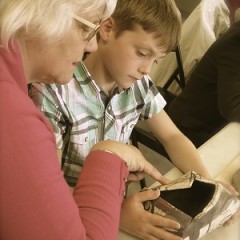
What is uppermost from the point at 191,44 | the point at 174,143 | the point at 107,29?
the point at 107,29

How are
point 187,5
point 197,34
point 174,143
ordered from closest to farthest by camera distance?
point 174,143 < point 197,34 < point 187,5

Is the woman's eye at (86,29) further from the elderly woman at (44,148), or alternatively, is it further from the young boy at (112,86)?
the young boy at (112,86)

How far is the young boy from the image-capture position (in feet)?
3.27

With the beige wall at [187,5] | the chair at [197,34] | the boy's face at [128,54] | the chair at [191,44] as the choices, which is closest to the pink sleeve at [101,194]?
the boy's face at [128,54]

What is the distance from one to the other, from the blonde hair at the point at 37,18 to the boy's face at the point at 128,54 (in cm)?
34

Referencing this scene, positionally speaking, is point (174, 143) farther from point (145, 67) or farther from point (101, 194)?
point (101, 194)

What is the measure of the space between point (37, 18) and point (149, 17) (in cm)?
41

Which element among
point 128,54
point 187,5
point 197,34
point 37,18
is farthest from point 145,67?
point 187,5

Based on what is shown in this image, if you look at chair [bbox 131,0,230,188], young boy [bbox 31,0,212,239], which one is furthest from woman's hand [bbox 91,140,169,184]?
chair [bbox 131,0,230,188]

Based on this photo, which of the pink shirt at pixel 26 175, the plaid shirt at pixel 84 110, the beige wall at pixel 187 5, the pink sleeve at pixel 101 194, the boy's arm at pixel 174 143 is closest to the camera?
the pink shirt at pixel 26 175

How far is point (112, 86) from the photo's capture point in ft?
3.68

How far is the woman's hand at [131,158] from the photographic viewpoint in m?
0.83

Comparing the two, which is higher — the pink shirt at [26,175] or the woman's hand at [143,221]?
the pink shirt at [26,175]

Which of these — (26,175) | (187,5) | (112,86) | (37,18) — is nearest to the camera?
(26,175)
